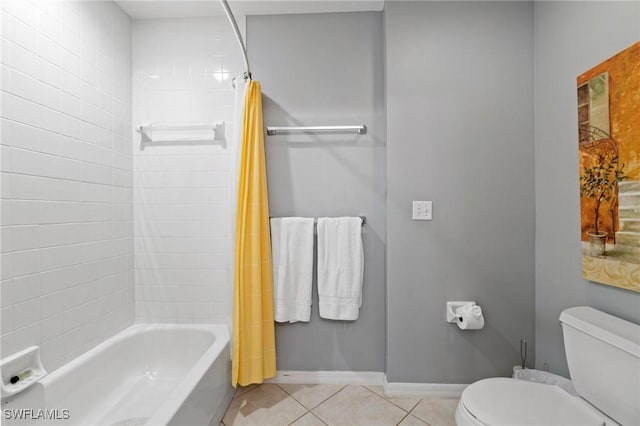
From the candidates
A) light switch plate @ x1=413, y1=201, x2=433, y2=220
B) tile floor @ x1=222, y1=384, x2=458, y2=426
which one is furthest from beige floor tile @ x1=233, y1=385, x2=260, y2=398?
light switch plate @ x1=413, y1=201, x2=433, y2=220

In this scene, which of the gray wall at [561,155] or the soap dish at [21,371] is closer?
the soap dish at [21,371]

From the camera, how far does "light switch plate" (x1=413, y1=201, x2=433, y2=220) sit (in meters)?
1.69

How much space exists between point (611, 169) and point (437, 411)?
146 centimetres

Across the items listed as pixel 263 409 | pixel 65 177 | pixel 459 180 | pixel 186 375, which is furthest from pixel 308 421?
pixel 65 177

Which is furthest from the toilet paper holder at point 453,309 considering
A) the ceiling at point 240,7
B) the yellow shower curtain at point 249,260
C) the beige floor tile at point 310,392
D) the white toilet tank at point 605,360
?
the ceiling at point 240,7

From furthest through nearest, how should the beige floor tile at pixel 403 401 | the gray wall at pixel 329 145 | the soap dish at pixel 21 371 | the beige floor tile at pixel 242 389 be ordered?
the gray wall at pixel 329 145 → the beige floor tile at pixel 242 389 → the beige floor tile at pixel 403 401 → the soap dish at pixel 21 371

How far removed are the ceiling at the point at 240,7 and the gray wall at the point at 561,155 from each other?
100 cm

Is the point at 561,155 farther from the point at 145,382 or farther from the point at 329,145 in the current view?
the point at 145,382

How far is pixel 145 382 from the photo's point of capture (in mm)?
1708

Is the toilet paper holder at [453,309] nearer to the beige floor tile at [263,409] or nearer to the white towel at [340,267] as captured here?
the white towel at [340,267]

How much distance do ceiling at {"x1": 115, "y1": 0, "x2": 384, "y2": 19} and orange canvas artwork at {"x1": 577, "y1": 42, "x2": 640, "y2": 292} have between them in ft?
4.09

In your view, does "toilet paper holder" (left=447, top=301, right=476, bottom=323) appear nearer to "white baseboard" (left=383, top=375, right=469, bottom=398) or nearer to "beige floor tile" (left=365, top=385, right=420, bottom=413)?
"white baseboard" (left=383, top=375, right=469, bottom=398)

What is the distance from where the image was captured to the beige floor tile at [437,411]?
1.51m

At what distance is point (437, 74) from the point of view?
1679 millimetres
